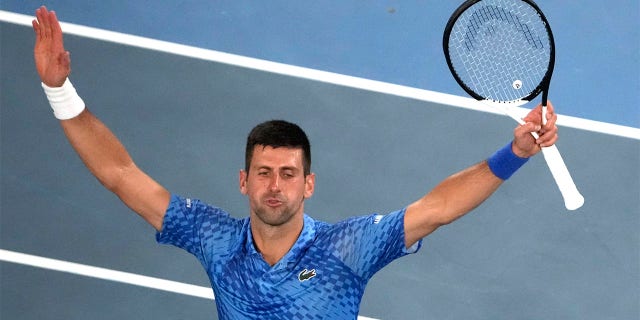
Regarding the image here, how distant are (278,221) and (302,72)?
371 centimetres

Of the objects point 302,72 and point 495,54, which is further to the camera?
point 302,72

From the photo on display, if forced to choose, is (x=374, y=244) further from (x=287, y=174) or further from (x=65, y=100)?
(x=65, y=100)

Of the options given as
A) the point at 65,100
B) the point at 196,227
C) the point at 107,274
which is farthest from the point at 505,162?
the point at 107,274

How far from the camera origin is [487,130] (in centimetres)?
975

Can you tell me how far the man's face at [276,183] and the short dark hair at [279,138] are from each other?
2 cm

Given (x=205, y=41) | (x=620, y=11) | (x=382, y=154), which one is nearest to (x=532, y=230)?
(x=382, y=154)

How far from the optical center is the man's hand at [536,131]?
618cm

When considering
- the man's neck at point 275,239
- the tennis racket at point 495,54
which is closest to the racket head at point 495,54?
the tennis racket at point 495,54

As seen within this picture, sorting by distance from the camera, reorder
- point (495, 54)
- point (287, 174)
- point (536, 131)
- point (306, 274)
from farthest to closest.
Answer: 1. point (495, 54)
2. point (306, 274)
3. point (287, 174)
4. point (536, 131)

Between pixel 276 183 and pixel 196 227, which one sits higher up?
pixel 276 183

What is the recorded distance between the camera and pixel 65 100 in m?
6.66

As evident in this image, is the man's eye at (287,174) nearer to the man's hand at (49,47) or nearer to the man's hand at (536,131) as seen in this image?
the man's hand at (536,131)

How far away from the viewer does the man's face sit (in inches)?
252

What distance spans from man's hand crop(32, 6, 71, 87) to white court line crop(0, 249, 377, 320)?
9.32 feet
